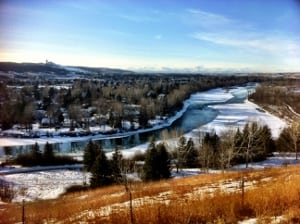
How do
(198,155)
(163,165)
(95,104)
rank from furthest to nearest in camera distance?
(95,104) < (198,155) < (163,165)

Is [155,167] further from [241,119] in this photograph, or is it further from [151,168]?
[241,119]

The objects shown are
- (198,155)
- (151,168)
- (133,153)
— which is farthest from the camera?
(133,153)

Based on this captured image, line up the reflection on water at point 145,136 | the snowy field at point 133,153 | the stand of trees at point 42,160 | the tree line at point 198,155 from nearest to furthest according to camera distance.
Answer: the tree line at point 198,155 < the snowy field at point 133,153 < the stand of trees at point 42,160 < the reflection on water at point 145,136

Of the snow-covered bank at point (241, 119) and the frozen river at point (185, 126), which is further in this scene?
the frozen river at point (185, 126)

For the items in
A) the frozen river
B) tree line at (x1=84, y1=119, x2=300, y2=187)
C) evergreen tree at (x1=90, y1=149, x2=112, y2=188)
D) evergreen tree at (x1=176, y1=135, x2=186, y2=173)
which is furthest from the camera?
the frozen river

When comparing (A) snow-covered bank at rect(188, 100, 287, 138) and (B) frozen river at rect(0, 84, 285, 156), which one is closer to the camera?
(A) snow-covered bank at rect(188, 100, 287, 138)

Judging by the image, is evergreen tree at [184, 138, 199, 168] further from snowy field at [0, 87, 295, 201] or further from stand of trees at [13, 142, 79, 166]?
stand of trees at [13, 142, 79, 166]

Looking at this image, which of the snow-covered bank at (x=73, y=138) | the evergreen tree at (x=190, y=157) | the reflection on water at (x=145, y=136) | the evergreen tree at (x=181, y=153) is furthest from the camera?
the snow-covered bank at (x=73, y=138)

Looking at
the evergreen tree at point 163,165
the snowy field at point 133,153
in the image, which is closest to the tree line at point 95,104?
the snowy field at point 133,153

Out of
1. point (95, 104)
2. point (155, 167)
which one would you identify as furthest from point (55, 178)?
point (95, 104)

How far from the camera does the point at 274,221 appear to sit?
70.2 inches

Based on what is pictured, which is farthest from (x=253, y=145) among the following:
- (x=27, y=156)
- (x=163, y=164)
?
(x=27, y=156)

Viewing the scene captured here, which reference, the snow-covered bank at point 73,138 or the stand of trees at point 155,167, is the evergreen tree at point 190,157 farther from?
the snow-covered bank at point 73,138

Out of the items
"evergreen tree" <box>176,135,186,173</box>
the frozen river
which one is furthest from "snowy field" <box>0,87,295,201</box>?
"evergreen tree" <box>176,135,186,173</box>
